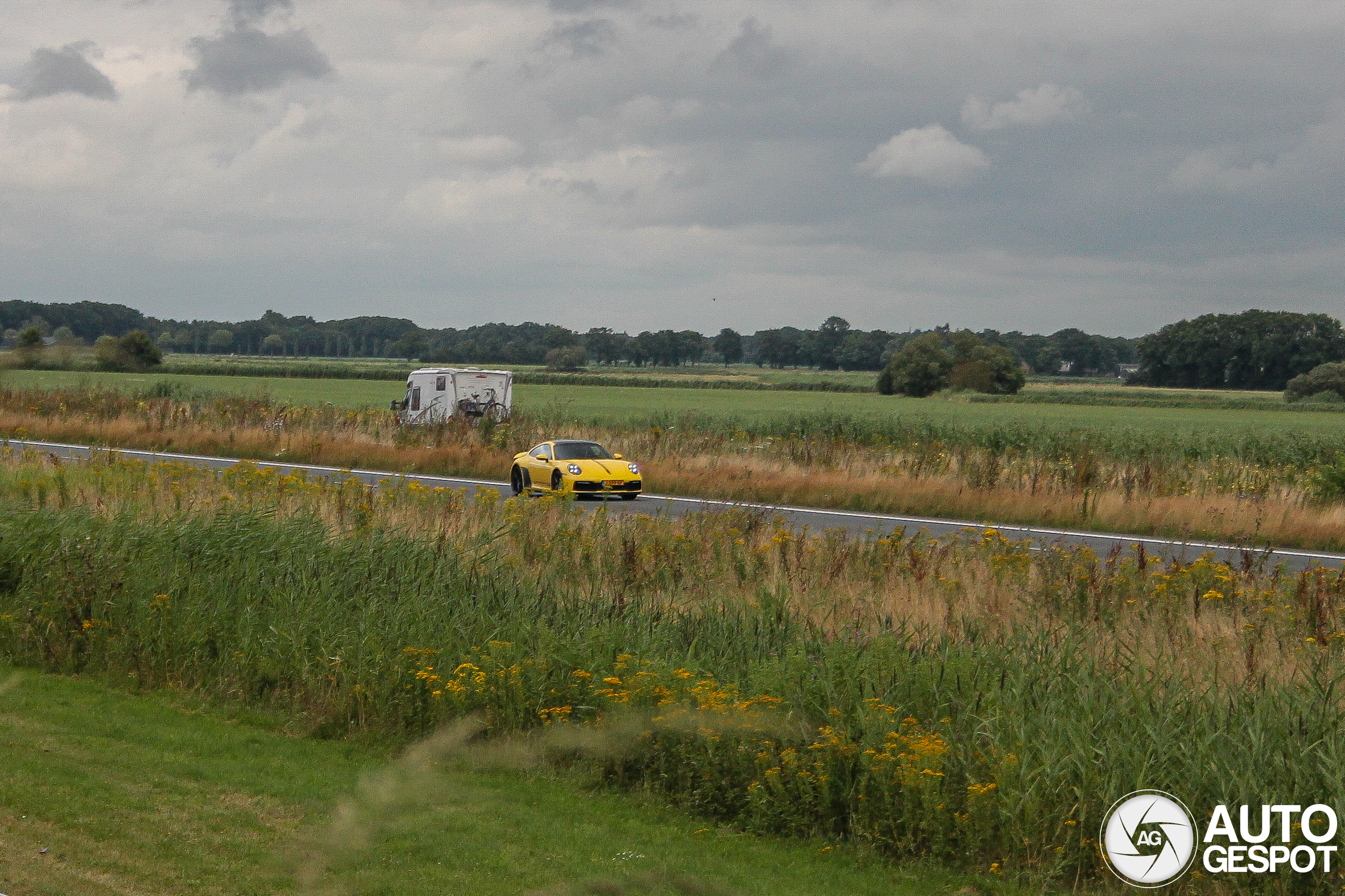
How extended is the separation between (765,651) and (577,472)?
15758 millimetres

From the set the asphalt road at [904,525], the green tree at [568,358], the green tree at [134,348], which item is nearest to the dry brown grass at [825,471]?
the asphalt road at [904,525]

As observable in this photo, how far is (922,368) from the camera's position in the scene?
124 metres

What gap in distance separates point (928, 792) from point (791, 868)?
0.78 m

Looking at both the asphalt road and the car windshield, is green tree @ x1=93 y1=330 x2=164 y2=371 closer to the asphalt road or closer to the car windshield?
the asphalt road

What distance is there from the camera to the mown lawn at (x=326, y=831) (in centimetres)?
553

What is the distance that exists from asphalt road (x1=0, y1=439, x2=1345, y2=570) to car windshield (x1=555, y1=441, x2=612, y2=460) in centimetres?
120

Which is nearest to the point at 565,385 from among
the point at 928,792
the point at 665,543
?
the point at 665,543

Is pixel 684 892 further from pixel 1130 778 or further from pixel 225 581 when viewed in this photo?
pixel 225 581

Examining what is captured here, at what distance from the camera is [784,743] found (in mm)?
7004

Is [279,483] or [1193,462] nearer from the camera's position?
[279,483]

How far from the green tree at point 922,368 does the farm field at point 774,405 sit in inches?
178

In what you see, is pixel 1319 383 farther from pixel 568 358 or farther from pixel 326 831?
pixel 326 831

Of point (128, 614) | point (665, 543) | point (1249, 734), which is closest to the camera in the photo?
point (1249, 734)

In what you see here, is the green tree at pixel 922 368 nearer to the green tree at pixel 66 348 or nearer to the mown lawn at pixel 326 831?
the mown lawn at pixel 326 831
